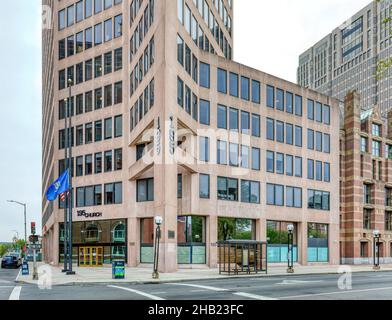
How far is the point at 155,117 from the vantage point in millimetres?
42344

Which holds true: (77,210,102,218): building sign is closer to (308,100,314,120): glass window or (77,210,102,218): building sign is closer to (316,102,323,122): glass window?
(308,100,314,120): glass window

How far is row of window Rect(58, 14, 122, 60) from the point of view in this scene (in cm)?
5475

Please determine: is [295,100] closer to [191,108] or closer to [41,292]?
[191,108]

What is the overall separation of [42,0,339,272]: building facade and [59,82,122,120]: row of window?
13 cm

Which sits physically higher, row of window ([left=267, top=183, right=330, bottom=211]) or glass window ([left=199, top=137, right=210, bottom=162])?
glass window ([left=199, top=137, right=210, bottom=162])

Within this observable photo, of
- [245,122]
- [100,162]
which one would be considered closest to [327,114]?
[245,122]

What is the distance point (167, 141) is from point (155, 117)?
2499 millimetres

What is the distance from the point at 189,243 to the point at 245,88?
52.5 feet

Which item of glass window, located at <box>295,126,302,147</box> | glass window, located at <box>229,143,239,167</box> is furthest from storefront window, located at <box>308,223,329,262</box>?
glass window, located at <box>229,143,239,167</box>

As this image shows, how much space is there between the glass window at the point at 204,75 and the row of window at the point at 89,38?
10096mm

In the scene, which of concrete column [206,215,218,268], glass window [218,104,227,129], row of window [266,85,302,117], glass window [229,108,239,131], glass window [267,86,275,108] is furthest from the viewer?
row of window [266,85,302,117]

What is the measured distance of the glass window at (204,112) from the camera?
48469 mm

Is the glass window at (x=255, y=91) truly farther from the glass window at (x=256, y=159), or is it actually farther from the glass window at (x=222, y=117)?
the glass window at (x=256, y=159)

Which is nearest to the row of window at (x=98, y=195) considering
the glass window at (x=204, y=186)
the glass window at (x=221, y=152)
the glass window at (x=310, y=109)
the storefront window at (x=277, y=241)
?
the glass window at (x=204, y=186)
